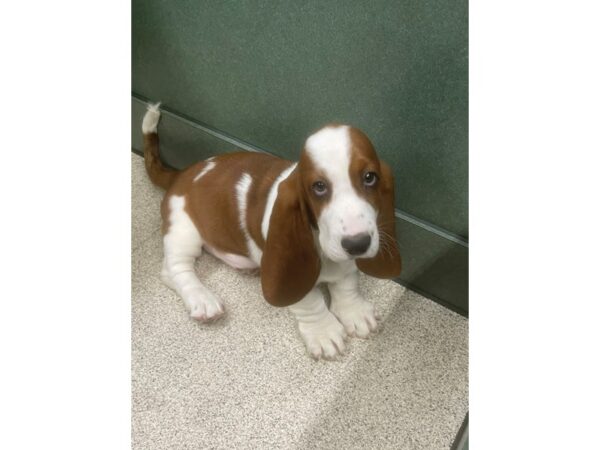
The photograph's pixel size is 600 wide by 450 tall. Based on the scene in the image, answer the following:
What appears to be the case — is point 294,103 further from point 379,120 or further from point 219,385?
point 219,385

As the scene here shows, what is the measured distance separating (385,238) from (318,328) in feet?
1.28

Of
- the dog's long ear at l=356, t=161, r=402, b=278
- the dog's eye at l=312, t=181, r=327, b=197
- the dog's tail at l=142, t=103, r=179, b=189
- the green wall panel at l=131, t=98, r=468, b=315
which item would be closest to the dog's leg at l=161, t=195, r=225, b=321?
the dog's tail at l=142, t=103, r=179, b=189

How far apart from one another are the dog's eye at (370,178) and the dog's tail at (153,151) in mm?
927

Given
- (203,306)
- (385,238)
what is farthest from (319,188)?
(203,306)

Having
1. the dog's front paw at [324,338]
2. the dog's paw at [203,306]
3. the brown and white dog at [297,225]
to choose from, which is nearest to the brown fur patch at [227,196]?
the brown and white dog at [297,225]

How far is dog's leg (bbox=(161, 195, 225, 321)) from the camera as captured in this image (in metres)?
1.67

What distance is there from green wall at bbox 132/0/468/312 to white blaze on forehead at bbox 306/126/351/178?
28cm

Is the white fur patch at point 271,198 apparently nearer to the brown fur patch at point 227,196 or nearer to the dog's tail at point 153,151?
the brown fur patch at point 227,196

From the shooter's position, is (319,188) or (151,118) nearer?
(319,188)

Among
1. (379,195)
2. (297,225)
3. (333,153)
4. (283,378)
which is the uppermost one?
(333,153)

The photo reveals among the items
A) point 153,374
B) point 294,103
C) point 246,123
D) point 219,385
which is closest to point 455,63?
point 294,103

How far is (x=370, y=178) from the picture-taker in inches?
46.1

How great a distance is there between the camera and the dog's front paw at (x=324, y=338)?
5.20ft

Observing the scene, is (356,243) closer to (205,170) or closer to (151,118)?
(205,170)
